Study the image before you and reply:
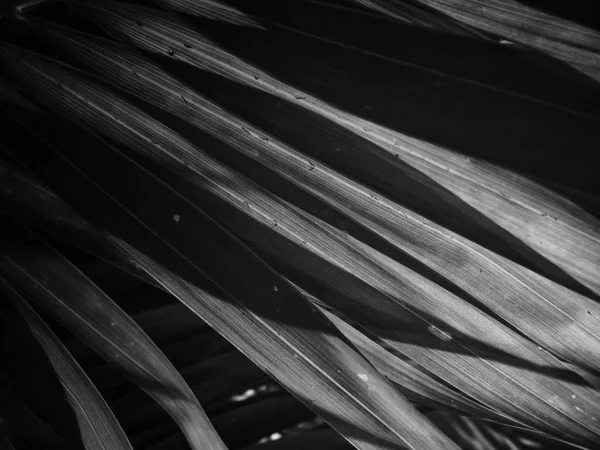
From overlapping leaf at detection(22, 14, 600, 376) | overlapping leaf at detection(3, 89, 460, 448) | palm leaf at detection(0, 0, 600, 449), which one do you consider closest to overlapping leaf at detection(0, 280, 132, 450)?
palm leaf at detection(0, 0, 600, 449)

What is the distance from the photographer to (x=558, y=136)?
456mm

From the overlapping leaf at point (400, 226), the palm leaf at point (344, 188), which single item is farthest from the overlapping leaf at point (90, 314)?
the overlapping leaf at point (400, 226)

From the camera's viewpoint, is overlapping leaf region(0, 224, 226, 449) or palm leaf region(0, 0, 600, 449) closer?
palm leaf region(0, 0, 600, 449)

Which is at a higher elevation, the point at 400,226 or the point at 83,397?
the point at 400,226

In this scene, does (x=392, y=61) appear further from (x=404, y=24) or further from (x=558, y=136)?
(x=558, y=136)

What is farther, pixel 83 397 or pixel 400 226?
pixel 83 397

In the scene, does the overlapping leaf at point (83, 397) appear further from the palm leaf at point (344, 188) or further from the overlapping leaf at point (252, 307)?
the overlapping leaf at point (252, 307)

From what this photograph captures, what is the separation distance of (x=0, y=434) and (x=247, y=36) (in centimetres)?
53

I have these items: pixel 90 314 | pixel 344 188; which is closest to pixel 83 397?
pixel 90 314

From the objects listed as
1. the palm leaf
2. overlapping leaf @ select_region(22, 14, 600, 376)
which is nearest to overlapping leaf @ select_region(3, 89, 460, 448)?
the palm leaf

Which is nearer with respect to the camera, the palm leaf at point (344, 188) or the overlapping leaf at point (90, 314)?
the palm leaf at point (344, 188)

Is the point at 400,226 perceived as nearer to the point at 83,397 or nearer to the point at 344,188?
the point at 344,188

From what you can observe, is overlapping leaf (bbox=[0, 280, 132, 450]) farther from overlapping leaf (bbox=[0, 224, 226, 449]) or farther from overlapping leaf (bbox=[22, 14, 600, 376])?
overlapping leaf (bbox=[22, 14, 600, 376])

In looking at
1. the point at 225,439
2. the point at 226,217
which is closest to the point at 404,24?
the point at 226,217
